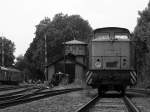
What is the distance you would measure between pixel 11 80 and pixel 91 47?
37629mm

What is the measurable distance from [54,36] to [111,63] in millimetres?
68743

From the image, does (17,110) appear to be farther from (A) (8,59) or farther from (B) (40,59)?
(A) (8,59)

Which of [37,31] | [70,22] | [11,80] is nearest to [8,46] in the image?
[37,31]

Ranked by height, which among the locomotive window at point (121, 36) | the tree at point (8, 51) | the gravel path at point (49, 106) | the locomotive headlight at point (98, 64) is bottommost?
the gravel path at point (49, 106)

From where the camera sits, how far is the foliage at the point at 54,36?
87.1 meters

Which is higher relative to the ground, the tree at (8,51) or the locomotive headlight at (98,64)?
the tree at (8,51)

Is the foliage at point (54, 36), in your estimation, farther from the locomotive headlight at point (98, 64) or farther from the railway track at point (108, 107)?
the railway track at point (108, 107)

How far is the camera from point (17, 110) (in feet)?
41.2

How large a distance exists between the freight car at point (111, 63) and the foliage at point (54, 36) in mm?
64490

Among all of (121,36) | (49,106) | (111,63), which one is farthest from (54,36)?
(49,106)

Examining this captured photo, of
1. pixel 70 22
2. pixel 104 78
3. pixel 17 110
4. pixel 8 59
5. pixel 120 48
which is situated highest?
pixel 70 22

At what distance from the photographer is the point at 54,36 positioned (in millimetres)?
88062

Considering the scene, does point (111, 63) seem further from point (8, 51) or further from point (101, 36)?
point (8, 51)

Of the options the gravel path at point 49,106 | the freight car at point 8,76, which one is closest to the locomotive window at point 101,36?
the gravel path at point 49,106
